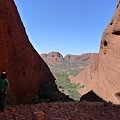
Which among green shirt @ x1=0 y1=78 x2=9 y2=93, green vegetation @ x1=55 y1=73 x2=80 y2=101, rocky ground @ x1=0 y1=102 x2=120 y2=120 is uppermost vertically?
green shirt @ x1=0 y1=78 x2=9 y2=93

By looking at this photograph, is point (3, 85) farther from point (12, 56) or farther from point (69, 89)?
point (69, 89)

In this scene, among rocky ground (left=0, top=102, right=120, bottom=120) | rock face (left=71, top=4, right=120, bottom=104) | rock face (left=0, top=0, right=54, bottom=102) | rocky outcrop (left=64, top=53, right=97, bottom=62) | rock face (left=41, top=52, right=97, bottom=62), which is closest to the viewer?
rocky ground (left=0, top=102, right=120, bottom=120)

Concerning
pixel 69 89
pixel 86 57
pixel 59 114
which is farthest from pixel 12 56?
pixel 86 57

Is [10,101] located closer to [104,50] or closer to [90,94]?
[90,94]

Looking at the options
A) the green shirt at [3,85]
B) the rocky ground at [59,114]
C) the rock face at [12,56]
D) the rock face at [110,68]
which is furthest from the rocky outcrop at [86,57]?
the green shirt at [3,85]

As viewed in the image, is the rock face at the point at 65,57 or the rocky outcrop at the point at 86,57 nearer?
the rocky outcrop at the point at 86,57

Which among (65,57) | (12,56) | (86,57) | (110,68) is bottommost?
(110,68)

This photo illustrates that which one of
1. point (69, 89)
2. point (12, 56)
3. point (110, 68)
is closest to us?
point (12, 56)

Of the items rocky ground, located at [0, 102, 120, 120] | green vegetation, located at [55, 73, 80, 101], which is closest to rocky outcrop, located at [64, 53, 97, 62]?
green vegetation, located at [55, 73, 80, 101]

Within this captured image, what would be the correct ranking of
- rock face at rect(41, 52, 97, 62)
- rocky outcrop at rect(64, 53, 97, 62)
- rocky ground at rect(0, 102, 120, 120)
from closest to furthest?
rocky ground at rect(0, 102, 120, 120)
rocky outcrop at rect(64, 53, 97, 62)
rock face at rect(41, 52, 97, 62)

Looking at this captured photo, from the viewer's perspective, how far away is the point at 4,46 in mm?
13539

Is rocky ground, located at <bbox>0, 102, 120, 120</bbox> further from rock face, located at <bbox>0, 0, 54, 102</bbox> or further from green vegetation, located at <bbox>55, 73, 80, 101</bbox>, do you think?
green vegetation, located at <bbox>55, 73, 80, 101</bbox>

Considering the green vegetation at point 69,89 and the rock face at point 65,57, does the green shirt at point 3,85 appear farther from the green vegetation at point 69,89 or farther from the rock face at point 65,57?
the rock face at point 65,57

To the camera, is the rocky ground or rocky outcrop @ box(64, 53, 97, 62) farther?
rocky outcrop @ box(64, 53, 97, 62)
